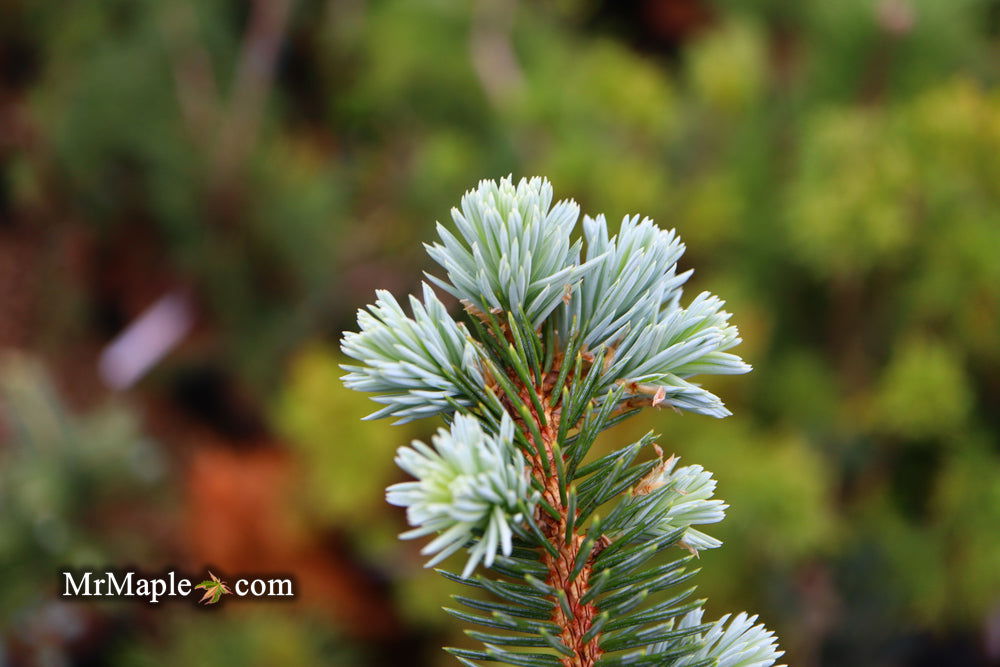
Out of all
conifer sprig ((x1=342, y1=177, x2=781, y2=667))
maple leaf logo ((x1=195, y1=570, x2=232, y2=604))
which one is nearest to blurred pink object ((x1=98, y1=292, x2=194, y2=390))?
maple leaf logo ((x1=195, y1=570, x2=232, y2=604))

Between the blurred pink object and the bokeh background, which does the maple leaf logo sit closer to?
the bokeh background

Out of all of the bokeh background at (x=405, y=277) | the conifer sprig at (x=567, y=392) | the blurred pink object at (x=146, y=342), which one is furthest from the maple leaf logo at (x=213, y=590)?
the blurred pink object at (x=146, y=342)

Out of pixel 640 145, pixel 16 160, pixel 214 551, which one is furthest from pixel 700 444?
pixel 16 160

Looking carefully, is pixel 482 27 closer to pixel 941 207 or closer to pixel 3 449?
pixel 941 207

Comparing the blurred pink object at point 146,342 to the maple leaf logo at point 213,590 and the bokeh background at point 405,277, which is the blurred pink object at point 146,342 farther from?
the maple leaf logo at point 213,590

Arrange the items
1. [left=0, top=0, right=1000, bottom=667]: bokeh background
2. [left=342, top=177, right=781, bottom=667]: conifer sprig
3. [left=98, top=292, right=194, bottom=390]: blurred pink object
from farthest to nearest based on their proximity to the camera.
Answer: [left=98, top=292, right=194, bottom=390]: blurred pink object
[left=0, top=0, right=1000, bottom=667]: bokeh background
[left=342, top=177, right=781, bottom=667]: conifer sprig

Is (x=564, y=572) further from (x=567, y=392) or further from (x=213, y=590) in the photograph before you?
(x=213, y=590)

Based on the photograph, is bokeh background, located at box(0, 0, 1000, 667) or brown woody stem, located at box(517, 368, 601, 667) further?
bokeh background, located at box(0, 0, 1000, 667)
